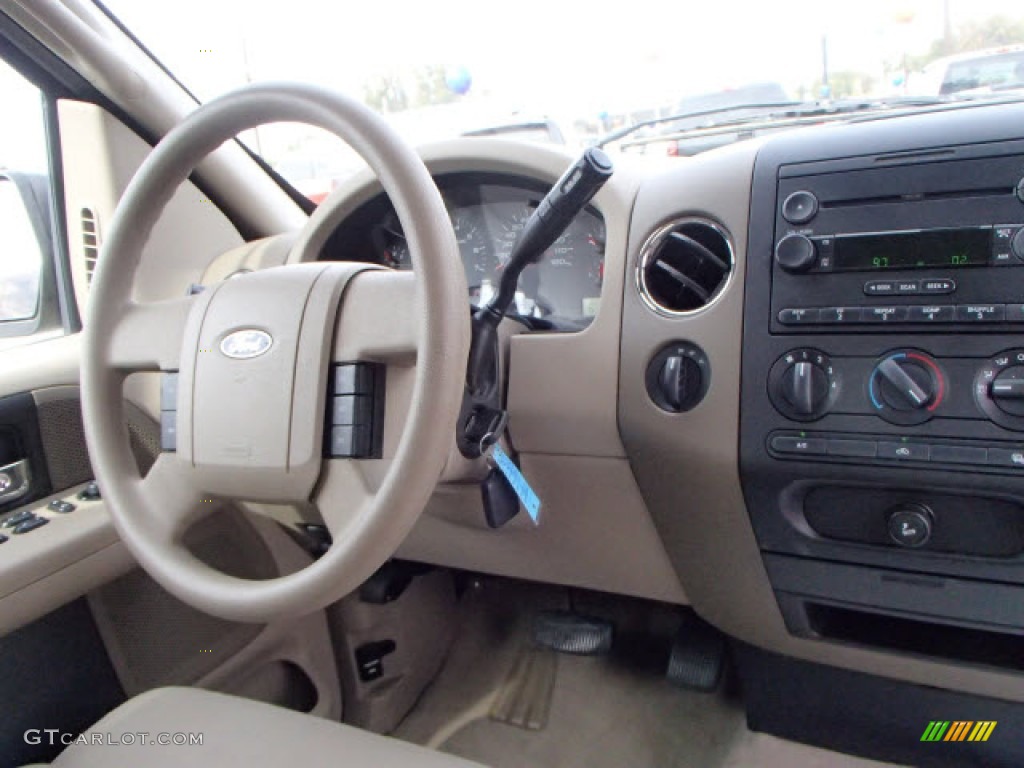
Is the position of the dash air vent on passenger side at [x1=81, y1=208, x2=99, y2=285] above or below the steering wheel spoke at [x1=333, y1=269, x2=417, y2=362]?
above

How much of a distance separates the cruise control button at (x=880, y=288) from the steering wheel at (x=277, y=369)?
516mm

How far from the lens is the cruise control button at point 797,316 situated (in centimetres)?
101

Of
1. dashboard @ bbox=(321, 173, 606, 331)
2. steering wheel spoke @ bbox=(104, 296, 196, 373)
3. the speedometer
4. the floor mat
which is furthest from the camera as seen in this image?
the floor mat

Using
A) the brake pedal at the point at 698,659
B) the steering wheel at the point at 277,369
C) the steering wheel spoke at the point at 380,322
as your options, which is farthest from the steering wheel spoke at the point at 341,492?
the brake pedal at the point at 698,659

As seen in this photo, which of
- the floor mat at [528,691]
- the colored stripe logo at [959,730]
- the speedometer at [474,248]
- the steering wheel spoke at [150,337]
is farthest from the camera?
the floor mat at [528,691]

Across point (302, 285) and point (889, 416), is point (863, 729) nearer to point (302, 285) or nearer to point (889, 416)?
point (889, 416)

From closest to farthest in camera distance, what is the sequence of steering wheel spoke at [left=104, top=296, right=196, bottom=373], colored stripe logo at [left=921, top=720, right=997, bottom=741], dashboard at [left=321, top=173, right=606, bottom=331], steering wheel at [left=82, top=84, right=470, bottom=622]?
steering wheel at [left=82, top=84, right=470, bottom=622] < steering wheel spoke at [left=104, top=296, right=196, bottom=373] < colored stripe logo at [left=921, top=720, right=997, bottom=741] < dashboard at [left=321, top=173, right=606, bottom=331]

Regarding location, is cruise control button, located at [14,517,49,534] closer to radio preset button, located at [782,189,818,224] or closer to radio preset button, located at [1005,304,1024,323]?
radio preset button, located at [782,189,818,224]

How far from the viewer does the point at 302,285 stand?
95 cm

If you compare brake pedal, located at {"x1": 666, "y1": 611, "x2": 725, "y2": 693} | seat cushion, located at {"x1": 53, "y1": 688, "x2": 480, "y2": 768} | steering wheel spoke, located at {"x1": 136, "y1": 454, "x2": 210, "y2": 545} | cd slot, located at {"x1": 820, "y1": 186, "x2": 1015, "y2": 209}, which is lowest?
brake pedal, located at {"x1": 666, "y1": 611, "x2": 725, "y2": 693}

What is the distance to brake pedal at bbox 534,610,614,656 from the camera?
1.61 meters

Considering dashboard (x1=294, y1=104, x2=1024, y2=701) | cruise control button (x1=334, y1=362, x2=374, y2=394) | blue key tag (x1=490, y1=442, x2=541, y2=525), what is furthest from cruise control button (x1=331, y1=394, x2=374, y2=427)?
dashboard (x1=294, y1=104, x2=1024, y2=701)

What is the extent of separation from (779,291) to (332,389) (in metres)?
0.59

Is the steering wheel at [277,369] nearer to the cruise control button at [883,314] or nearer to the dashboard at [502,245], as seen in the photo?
the dashboard at [502,245]
